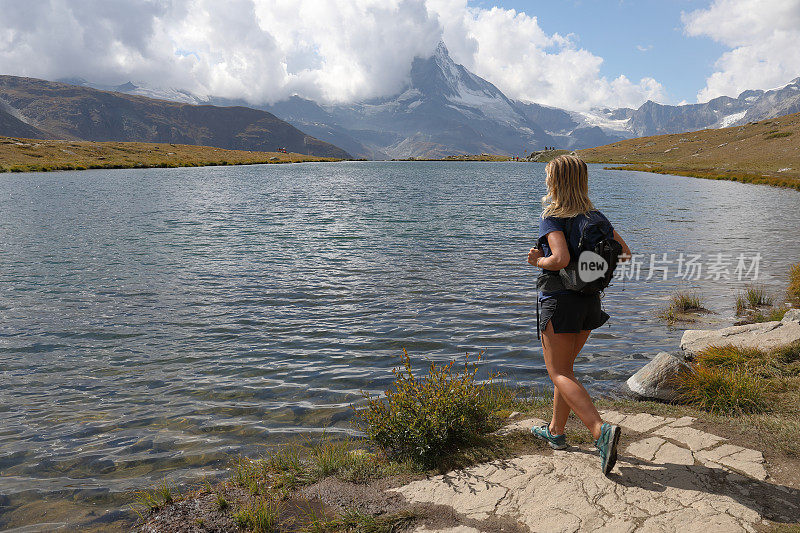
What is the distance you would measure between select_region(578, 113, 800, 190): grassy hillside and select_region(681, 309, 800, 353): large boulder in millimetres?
68049

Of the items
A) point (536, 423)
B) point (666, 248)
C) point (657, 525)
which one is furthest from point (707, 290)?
point (657, 525)

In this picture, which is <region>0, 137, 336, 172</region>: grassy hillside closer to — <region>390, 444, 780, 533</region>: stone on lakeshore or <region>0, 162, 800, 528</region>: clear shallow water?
<region>0, 162, 800, 528</region>: clear shallow water

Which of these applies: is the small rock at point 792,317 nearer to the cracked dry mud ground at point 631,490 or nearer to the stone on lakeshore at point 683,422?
the stone on lakeshore at point 683,422

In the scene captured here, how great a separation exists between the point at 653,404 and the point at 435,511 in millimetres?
5284

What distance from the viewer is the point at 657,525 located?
17.7 ft

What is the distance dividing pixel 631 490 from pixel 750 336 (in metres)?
7.57

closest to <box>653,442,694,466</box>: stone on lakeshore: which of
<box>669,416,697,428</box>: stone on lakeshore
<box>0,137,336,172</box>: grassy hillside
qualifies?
<box>669,416,697,428</box>: stone on lakeshore

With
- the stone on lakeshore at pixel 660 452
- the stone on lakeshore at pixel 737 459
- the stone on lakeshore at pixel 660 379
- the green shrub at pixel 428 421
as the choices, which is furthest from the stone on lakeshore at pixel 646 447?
the stone on lakeshore at pixel 660 379

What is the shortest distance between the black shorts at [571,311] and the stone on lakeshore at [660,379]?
→ 170 inches

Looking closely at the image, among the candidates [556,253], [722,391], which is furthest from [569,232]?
[722,391]

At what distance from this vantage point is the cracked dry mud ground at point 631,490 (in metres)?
5.47

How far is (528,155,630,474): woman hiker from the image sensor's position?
6.08m

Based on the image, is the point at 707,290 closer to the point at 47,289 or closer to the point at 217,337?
the point at 217,337

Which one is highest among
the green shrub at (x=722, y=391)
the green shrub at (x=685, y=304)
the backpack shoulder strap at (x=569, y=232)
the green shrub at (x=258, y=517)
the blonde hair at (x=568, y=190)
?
the blonde hair at (x=568, y=190)
